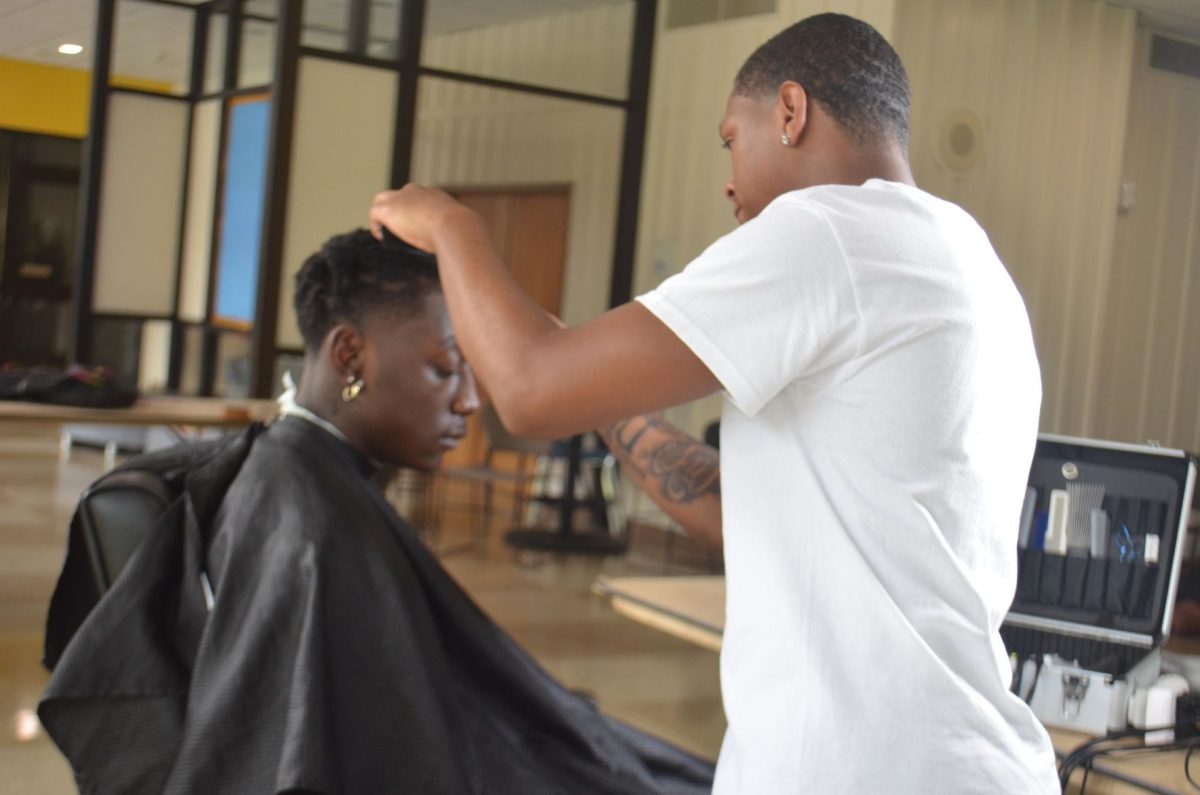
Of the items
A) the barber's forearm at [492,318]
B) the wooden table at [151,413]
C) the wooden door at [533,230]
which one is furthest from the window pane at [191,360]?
the barber's forearm at [492,318]

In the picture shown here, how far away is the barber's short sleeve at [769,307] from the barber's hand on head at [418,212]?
26 centimetres

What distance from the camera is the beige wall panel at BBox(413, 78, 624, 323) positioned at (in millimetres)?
7062

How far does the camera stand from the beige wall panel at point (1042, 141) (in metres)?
6.73

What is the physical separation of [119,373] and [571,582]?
2.75 m

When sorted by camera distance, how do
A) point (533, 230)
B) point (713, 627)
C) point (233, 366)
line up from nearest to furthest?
point (713, 627)
point (233, 366)
point (533, 230)

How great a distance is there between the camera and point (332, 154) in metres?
5.96

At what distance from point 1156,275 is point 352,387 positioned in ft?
22.8

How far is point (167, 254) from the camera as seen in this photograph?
7.05m

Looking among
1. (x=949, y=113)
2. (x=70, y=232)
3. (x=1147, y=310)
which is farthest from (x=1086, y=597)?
(x=70, y=232)

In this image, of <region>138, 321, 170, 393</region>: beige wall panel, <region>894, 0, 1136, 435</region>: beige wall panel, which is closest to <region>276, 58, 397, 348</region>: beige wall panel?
<region>138, 321, 170, 393</region>: beige wall panel

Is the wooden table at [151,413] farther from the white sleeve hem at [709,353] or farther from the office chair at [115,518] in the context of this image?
the white sleeve hem at [709,353]

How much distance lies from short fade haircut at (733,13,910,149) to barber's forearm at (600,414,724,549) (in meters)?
0.46

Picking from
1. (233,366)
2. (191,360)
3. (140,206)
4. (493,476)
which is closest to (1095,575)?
(493,476)

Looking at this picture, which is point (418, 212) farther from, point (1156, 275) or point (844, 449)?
point (1156, 275)
